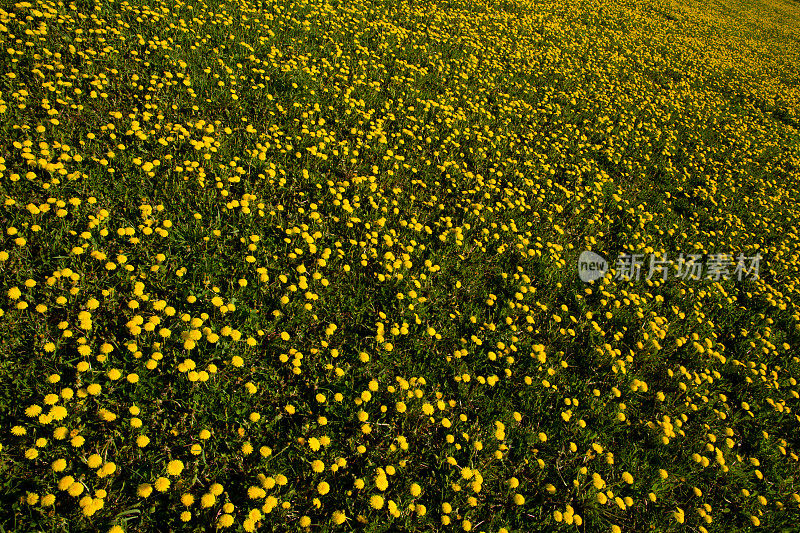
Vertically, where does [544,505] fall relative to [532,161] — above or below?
below

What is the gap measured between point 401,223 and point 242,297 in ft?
5.84

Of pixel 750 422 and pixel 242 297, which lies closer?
pixel 242 297

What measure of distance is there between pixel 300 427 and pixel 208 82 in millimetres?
4401

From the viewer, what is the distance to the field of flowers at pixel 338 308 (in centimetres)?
246

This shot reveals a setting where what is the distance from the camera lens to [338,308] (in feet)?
11.4

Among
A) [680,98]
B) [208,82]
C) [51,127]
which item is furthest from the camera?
[680,98]

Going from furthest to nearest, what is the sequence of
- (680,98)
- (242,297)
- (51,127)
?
(680,98), (51,127), (242,297)

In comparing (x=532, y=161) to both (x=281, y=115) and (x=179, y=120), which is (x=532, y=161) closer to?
(x=281, y=115)

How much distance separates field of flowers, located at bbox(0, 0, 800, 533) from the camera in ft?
8.06

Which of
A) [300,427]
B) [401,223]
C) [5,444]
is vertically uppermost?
[401,223]

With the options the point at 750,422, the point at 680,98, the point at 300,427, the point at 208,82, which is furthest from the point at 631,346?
the point at 680,98

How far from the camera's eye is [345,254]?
3.91m

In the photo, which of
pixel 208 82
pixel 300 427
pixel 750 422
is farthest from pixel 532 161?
pixel 300 427

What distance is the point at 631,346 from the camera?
4141 mm
